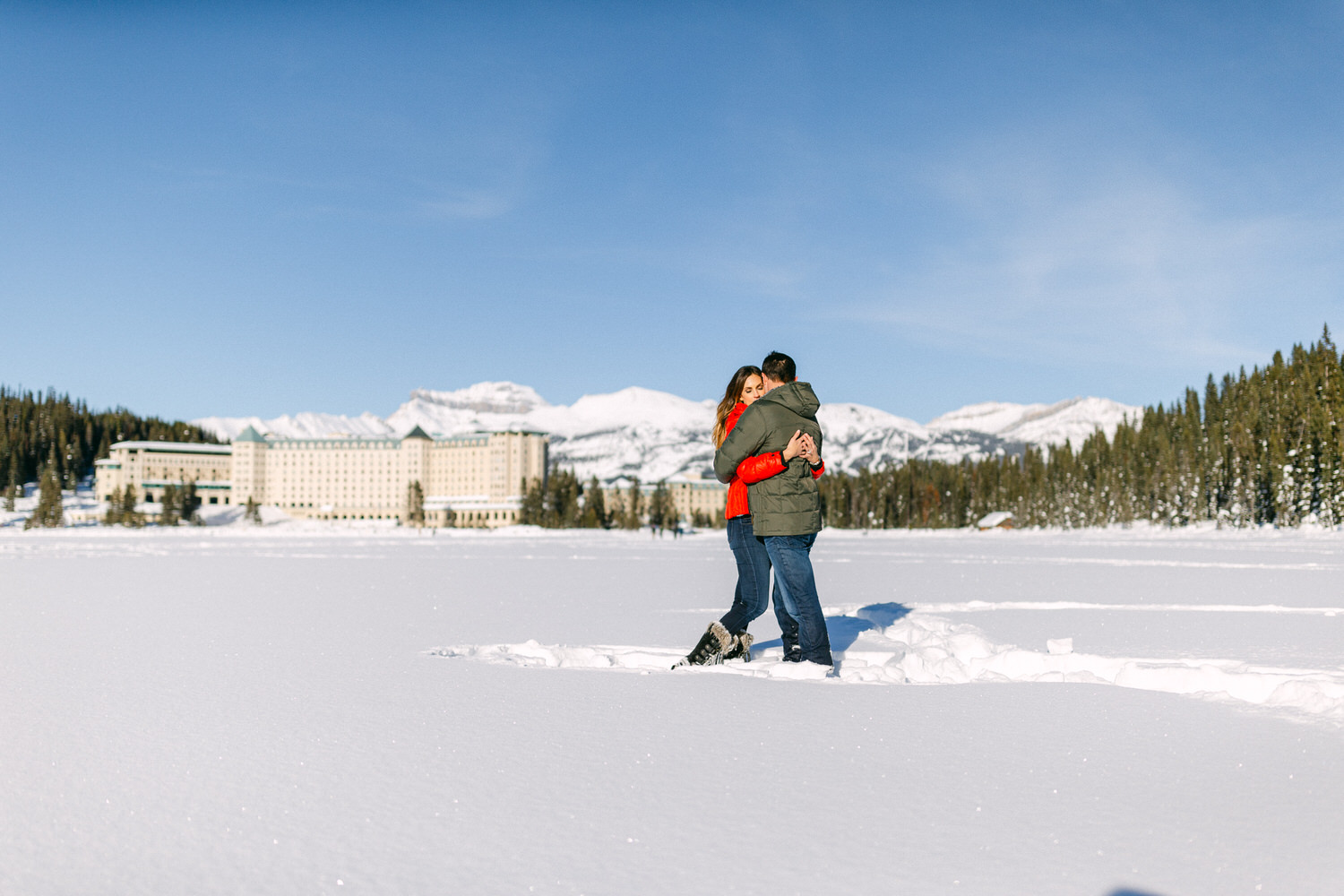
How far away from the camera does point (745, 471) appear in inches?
259

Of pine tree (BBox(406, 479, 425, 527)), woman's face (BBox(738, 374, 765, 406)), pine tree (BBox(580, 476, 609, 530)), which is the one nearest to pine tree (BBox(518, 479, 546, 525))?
pine tree (BBox(580, 476, 609, 530))

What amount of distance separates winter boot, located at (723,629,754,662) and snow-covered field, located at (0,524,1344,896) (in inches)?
17.8

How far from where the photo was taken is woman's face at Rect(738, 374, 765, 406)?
22.4 feet

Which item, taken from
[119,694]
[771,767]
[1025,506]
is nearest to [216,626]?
[119,694]

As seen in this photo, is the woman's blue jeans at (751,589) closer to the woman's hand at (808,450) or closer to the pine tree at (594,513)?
the woman's hand at (808,450)

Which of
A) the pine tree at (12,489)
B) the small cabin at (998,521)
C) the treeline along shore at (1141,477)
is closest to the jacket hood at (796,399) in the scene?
the treeline along shore at (1141,477)

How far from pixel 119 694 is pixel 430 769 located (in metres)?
2.52

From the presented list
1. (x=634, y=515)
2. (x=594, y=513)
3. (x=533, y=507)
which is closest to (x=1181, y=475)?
(x=634, y=515)

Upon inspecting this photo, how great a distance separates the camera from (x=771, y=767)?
12.1ft

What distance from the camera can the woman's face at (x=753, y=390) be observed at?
22.4 ft

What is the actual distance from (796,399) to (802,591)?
1.29 metres

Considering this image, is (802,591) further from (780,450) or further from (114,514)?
(114,514)

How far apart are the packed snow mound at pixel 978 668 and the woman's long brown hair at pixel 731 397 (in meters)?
1.65

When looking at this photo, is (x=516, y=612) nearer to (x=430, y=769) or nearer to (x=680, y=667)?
(x=680, y=667)
